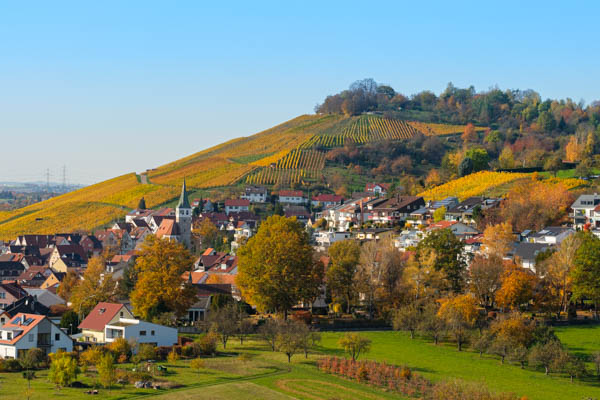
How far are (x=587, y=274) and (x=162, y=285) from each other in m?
32.7

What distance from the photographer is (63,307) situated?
73.6 meters

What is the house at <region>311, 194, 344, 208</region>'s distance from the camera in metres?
131

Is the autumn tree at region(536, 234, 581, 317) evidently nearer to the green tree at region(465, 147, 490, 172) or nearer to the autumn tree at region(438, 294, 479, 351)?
the autumn tree at region(438, 294, 479, 351)

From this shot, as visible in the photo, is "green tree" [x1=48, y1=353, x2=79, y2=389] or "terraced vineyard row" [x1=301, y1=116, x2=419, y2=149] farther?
"terraced vineyard row" [x1=301, y1=116, x2=419, y2=149]

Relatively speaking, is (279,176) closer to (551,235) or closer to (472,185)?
(472,185)

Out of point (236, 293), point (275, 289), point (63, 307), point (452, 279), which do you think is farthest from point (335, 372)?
point (63, 307)

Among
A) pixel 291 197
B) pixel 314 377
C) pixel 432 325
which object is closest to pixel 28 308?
pixel 314 377

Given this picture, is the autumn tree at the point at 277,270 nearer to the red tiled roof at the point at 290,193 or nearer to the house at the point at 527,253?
the house at the point at 527,253

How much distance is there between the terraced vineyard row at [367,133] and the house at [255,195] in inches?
1151

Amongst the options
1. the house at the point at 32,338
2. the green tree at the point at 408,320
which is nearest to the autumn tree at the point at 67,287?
the house at the point at 32,338

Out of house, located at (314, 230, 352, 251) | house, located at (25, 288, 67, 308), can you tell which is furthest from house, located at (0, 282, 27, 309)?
house, located at (314, 230, 352, 251)

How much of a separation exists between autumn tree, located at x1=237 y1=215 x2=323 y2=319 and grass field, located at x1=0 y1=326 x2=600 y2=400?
6704 mm

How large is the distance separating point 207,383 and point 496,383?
15915mm

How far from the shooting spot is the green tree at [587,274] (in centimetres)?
6269
